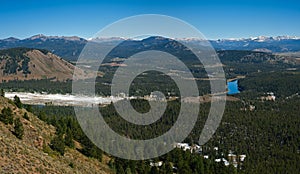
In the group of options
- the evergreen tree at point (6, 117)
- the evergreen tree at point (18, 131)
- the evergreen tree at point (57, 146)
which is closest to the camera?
the evergreen tree at point (18, 131)

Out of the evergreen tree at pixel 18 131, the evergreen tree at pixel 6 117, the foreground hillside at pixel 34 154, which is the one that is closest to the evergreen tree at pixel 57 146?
the foreground hillside at pixel 34 154

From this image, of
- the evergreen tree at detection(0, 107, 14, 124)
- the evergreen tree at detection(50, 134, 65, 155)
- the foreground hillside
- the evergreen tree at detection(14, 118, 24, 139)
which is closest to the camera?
the foreground hillside

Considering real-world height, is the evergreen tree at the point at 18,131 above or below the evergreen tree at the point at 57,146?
above

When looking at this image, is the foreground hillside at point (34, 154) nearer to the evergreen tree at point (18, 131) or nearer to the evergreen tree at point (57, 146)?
the evergreen tree at point (18, 131)

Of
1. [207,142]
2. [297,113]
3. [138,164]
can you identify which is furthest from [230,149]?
[297,113]

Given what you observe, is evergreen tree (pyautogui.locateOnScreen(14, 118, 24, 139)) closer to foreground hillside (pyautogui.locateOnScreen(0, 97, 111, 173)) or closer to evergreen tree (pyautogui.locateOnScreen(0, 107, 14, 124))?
foreground hillside (pyautogui.locateOnScreen(0, 97, 111, 173))

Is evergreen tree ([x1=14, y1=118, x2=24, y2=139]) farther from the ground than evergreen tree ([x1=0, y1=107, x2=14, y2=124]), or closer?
closer

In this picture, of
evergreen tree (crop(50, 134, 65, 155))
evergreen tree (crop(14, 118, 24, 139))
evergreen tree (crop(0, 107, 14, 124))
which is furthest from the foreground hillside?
evergreen tree (crop(50, 134, 65, 155))

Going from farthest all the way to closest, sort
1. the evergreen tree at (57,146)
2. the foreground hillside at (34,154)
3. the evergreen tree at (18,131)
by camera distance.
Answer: the evergreen tree at (57,146) < the evergreen tree at (18,131) < the foreground hillside at (34,154)

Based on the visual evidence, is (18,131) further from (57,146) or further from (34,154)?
(34,154)
